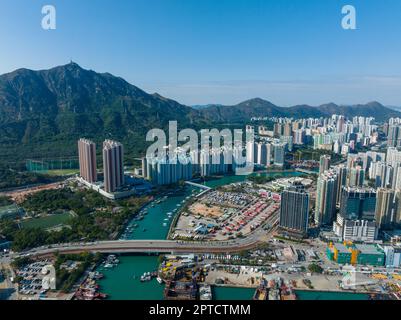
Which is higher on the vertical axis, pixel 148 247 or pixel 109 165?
pixel 109 165

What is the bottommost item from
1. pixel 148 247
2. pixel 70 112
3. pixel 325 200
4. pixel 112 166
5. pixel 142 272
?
pixel 142 272

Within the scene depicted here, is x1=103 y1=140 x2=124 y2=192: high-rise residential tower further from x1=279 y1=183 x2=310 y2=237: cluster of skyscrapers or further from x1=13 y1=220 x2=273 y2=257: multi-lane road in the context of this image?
x1=279 y1=183 x2=310 y2=237: cluster of skyscrapers

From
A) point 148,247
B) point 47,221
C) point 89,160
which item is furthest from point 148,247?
point 89,160

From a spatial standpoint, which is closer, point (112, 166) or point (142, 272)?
point (142, 272)

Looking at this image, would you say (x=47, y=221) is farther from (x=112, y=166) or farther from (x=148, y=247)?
(x=148, y=247)

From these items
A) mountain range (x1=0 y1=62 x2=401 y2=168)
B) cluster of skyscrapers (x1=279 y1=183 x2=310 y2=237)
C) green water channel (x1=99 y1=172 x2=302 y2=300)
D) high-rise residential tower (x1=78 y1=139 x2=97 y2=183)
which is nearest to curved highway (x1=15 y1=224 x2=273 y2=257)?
green water channel (x1=99 y1=172 x2=302 y2=300)

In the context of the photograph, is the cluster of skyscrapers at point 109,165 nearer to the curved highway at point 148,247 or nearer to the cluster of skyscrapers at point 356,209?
the curved highway at point 148,247
